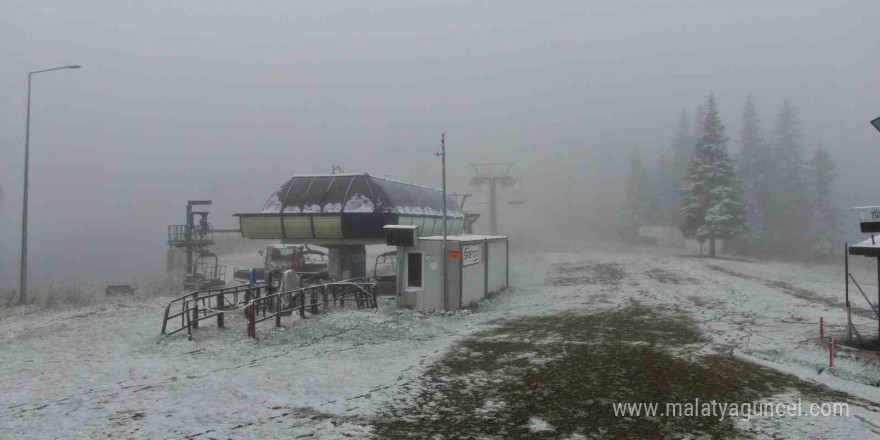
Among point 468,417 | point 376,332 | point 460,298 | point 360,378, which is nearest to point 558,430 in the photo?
point 468,417

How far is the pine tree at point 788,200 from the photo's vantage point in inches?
1922

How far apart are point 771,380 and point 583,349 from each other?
3975mm

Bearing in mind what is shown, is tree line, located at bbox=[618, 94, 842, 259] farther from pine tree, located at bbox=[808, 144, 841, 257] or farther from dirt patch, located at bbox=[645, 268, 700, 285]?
dirt patch, located at bbox=[645, 268, 700, 285]

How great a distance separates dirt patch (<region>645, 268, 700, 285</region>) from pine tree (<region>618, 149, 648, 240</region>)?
41004 millimetres

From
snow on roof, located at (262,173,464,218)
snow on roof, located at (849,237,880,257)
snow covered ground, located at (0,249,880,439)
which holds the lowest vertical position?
snow covered ground, located at (0,249,880,439)

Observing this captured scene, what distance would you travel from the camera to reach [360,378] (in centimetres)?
990

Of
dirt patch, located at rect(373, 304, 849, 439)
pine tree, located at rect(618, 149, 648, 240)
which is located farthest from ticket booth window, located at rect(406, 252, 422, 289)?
pine tree, located at rect(618, 149, 648, 240)

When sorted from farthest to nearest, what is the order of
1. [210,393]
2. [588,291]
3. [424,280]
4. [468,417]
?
1. [588,291]
2. [424,280]
3. [210,393]
4. [468,417]

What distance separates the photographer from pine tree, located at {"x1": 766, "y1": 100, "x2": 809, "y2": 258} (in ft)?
160

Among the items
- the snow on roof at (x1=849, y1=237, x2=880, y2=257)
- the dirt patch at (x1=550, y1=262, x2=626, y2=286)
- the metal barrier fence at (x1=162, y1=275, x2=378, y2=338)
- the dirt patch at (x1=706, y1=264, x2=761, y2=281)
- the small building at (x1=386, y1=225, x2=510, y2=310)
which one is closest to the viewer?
the snow on roof at (x1=849, y1=237, x2=880, y2=257)

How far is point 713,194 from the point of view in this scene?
141 ft

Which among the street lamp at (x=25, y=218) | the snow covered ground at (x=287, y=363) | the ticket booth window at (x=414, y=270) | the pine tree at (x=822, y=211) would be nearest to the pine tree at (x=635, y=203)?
the pine tree at (x=822, y=211)

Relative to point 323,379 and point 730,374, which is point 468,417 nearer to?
point 323,379

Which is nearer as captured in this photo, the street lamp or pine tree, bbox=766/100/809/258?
the street lamp
